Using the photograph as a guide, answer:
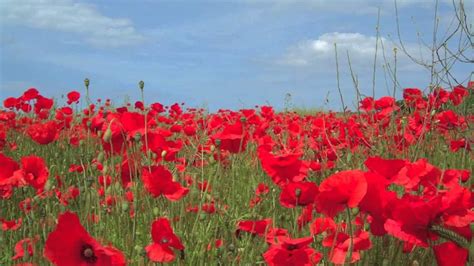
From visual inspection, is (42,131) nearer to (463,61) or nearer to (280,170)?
(280,170)

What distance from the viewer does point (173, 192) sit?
1.93m

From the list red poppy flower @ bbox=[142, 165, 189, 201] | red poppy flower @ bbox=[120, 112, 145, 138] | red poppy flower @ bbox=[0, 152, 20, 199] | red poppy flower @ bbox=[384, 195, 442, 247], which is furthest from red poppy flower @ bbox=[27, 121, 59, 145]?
red poppy flower @ bbox=[384, 195, 442, 247]

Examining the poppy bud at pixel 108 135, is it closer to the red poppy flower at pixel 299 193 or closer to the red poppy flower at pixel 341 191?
the red poppy flower at pixel 299 193

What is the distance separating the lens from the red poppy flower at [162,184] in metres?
1.88

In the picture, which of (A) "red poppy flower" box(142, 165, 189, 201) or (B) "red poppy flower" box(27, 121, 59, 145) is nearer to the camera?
(A) "red poppy flower" box(142, 165, 189, 201)

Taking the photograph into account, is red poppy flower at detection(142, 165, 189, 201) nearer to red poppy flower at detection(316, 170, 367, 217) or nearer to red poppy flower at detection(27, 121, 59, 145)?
red poppy flower at detection(316, 170, 367, 217)

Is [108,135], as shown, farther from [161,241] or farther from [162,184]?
[161,241]

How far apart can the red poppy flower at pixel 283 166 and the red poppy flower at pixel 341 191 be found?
0.94 ft

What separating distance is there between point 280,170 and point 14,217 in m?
2.22

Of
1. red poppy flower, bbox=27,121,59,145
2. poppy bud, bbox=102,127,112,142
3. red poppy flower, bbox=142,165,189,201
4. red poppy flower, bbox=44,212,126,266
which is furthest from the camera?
red poppy flower, bbox=27,121,59,145

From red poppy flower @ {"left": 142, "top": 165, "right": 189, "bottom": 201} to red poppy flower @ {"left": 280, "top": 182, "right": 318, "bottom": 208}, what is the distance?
1.03 ft

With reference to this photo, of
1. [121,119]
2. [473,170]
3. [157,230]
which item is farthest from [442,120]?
[157,230]

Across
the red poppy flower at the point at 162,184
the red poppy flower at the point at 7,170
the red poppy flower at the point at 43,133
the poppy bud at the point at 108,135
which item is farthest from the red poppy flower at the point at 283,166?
the red poppy flower at the point at 43,133

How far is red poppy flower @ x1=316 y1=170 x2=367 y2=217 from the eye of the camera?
138cm
